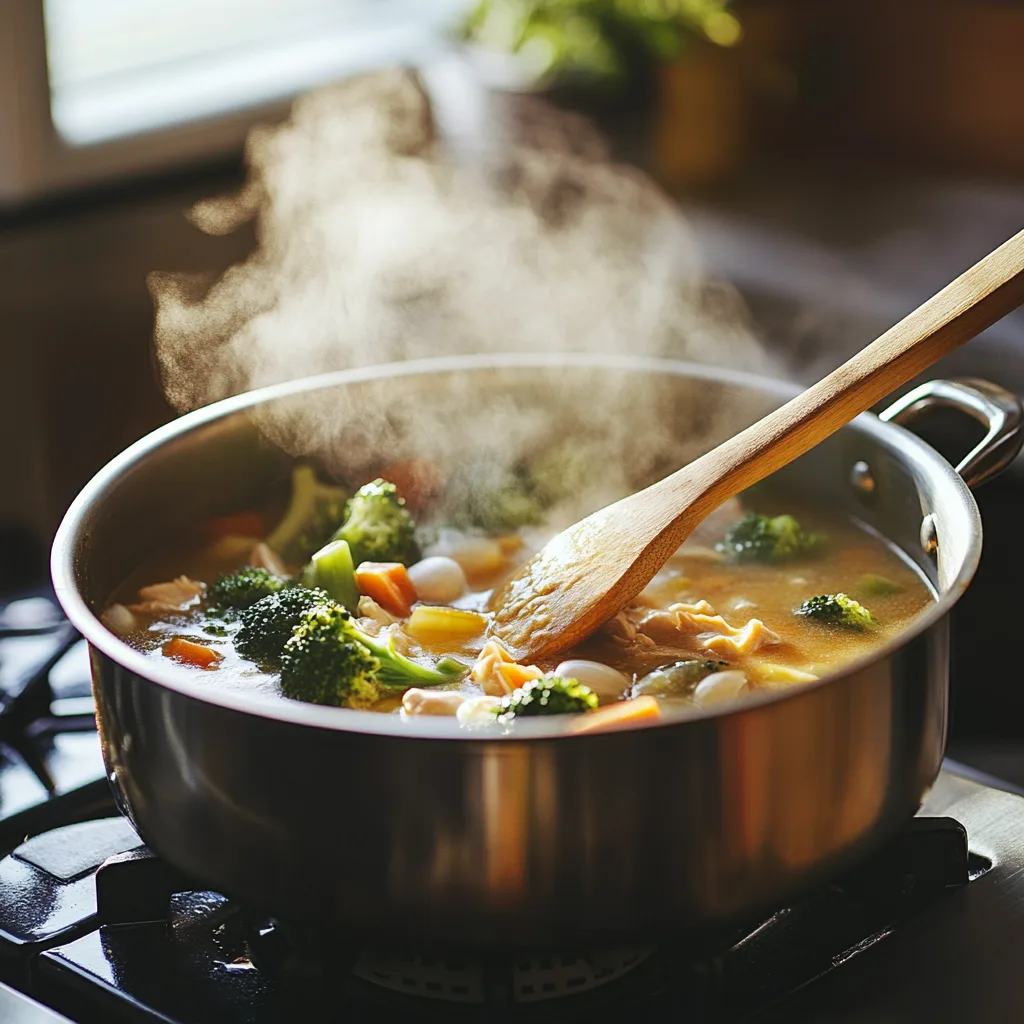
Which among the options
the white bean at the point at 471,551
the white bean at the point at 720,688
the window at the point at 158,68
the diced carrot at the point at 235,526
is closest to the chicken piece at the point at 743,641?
the white bean at the point at 720,688

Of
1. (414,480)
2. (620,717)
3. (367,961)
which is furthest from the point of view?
(414,480)

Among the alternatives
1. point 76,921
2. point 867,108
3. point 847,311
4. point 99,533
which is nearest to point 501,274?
point 847,311

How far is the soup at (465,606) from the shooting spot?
1.28m

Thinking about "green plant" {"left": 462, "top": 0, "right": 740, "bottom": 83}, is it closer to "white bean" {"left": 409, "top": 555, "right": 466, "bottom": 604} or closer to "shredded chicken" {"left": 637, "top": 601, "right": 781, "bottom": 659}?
"white bean" {"left": 409, "top": 555, "right": 466, "bottom": 604}

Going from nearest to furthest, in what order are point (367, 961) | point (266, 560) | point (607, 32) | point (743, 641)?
point (367, 961) < point (743, 641) < point (266, 560) < point (607, 32)

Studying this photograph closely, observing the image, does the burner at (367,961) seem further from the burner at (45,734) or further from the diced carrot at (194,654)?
the diced carrot at (194,654)

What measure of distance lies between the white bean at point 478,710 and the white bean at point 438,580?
0.40 metres

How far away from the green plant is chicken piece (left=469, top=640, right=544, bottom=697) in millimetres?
2372

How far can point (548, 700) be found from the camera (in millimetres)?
1131

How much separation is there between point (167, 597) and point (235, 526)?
0.19 metres

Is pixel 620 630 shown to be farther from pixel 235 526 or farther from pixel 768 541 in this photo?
pixel 235 526

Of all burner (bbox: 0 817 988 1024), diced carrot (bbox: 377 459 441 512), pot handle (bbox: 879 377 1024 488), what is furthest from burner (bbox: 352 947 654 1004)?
diced carrot (bbox: 377 459 441 512)

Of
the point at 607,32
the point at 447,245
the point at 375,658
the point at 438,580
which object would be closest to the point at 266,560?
the point at 438,580

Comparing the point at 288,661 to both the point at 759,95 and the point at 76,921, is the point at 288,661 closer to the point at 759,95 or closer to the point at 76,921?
the point at 76,921
